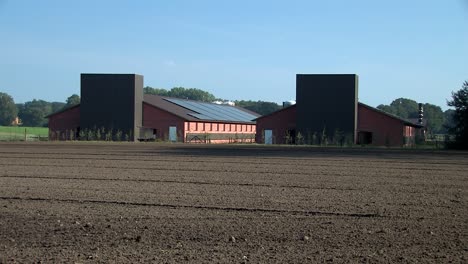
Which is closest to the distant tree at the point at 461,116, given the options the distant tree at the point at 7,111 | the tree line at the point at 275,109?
Result: the tree line at the point at 275,109

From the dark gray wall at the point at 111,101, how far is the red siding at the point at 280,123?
1367 cm

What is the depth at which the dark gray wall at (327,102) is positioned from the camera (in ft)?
185

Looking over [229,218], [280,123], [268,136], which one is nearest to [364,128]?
[280,123]

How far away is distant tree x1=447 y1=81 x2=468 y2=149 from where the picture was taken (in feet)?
155

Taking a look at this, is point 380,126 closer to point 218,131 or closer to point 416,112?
point 218,131

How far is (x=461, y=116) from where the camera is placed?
47.8 metres

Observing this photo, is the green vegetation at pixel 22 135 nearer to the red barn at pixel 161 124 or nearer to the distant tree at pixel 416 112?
the red barn at pixel 161 124

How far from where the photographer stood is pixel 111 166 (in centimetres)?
2253

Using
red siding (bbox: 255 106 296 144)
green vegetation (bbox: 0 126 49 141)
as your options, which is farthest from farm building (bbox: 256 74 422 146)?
green vegetation (bbox: 0 126 49 141)

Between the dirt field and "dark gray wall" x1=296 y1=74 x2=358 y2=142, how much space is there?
3794 centimetres

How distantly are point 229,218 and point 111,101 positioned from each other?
53.0m

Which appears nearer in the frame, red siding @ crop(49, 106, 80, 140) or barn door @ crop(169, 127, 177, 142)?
barn door @ crop(169, 127, 177, 142)

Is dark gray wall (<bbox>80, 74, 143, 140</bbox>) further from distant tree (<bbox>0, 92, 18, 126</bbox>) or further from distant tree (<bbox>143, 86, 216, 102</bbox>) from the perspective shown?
distant tree (<bbox>143, 86, 216, 102</bbox>)

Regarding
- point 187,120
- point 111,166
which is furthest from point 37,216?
point 187,120
